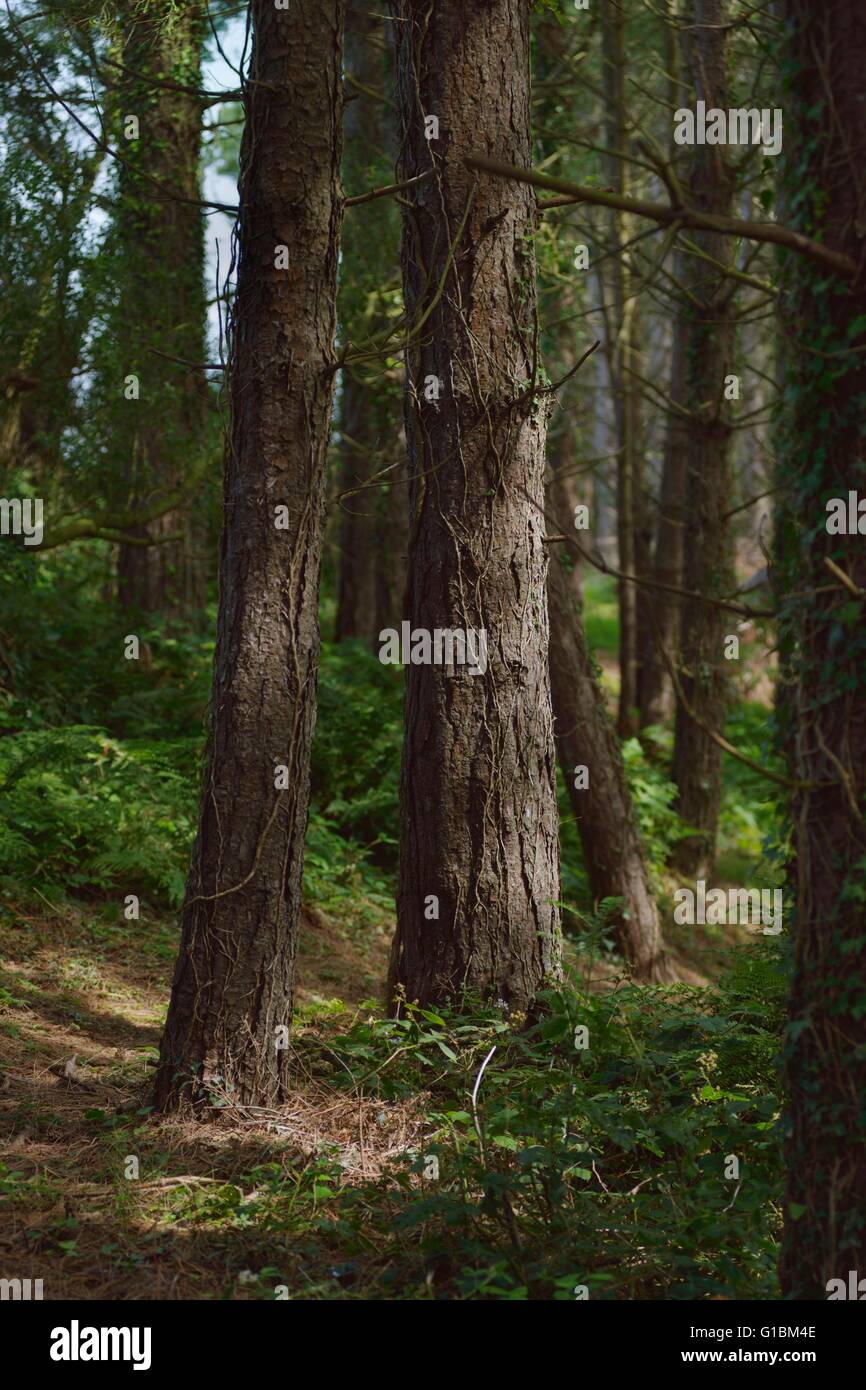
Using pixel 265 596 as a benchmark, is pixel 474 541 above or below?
above

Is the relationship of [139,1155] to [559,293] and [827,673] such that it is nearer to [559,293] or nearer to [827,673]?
[827,673]

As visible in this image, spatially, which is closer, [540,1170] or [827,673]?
[827,673]

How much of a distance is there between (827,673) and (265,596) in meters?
2.36

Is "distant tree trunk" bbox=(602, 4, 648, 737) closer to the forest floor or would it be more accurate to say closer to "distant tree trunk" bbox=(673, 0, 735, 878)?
"distant tree trunk" bbox=(673, 0, 735, 878)

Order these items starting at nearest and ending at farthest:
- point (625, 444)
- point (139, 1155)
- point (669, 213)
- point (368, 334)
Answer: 1. point (669, 213)
2. point (139, 1155)
3. point (368, 334)
4. point (625, 444)

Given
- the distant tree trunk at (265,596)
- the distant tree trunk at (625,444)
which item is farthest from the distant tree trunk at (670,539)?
the distant tree trunk at (265,596)

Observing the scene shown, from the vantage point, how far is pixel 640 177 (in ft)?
53.0

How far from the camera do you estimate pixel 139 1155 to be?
4.55m

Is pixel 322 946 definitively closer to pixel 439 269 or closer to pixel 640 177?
pixel 439 269

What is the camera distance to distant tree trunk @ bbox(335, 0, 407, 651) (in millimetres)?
11406

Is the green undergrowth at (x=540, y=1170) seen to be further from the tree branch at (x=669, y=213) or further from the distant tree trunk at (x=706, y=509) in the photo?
the distant tree trunk at (x=706, y=509)

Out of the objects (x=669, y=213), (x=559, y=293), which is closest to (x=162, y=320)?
(x=559, y=293)

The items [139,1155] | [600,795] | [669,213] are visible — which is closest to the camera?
[669,213]
